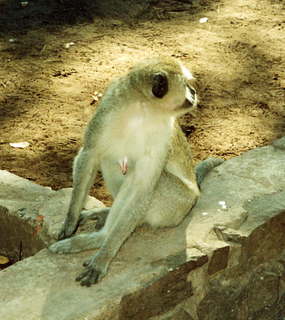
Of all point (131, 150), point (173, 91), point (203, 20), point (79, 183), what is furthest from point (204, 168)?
point (203, 20)

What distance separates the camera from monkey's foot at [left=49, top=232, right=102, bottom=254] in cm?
387

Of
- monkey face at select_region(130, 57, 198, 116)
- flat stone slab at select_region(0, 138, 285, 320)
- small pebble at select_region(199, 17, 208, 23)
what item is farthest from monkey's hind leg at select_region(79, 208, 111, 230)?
small pebble at select_region(199, 17, 208, 23)

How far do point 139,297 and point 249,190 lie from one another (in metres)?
1.34

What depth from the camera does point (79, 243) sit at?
3.91m

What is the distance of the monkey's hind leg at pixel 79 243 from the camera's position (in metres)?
3.87

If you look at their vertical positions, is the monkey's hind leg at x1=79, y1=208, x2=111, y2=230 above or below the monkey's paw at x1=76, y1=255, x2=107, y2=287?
below

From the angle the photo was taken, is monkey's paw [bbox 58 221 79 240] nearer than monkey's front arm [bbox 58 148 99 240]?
No

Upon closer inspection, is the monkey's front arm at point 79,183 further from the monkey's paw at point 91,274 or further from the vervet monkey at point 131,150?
the monkey's paw at point 91,274

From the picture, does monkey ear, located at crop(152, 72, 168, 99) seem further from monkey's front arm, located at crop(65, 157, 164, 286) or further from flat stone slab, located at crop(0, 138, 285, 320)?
flat stone slab, located at crop(0, 138, 285, 320)

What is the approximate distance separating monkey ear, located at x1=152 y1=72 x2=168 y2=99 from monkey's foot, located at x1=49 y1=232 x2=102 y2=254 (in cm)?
93

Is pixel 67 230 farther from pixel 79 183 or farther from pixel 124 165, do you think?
pixel 124 165

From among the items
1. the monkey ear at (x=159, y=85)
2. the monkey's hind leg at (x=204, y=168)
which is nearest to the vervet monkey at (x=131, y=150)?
the monkey ear at (x=159, y=85)

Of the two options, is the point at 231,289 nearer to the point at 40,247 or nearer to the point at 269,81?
the point at 40,247

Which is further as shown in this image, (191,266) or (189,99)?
(191,266)
